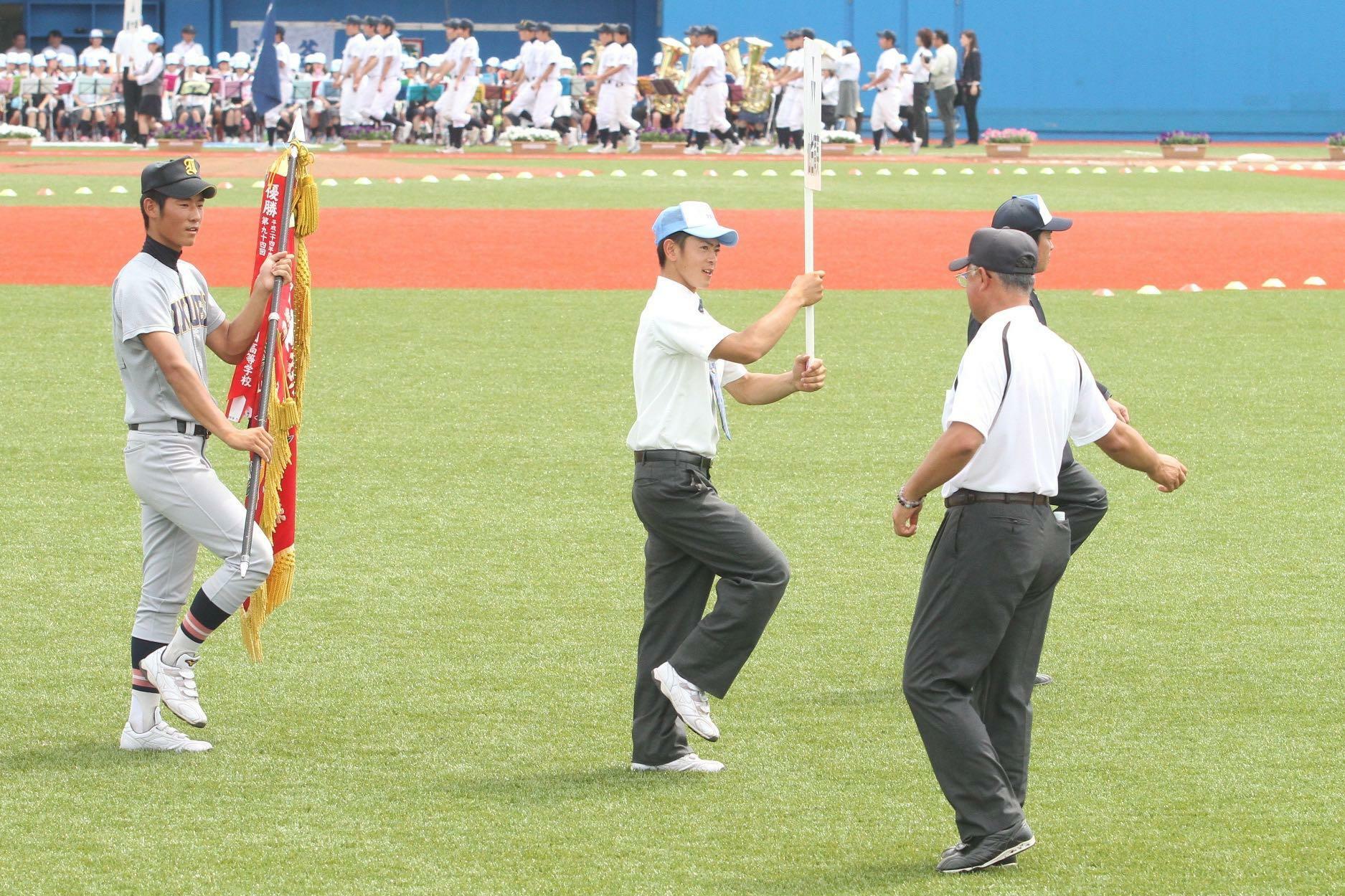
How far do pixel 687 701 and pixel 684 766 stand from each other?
31 cm

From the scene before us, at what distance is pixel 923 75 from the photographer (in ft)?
134

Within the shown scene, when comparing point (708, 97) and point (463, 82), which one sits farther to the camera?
point (708, 97)

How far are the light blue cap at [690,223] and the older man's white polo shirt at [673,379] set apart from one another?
6.8 inches

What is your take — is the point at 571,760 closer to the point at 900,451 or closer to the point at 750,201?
the point at 900,451

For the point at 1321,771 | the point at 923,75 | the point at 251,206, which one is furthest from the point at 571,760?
the point at 923,75

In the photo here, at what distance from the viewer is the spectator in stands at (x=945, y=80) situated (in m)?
41.4

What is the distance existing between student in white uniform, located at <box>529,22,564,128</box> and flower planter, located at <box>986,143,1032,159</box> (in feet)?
31.8

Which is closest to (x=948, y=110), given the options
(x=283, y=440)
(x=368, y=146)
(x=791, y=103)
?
(x=791, y=103)

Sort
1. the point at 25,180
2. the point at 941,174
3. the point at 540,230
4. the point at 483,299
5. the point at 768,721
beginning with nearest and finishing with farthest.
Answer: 1. the point at 768,721
2. the point at 483,299
3. the point at 540,230
4. the point at 25,180
5. the point at 941,174

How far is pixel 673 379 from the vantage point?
6191 millimetres

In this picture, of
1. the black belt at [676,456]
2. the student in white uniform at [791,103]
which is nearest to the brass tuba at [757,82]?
the student in white uniform at [791,103]

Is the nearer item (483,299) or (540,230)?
(483,299)

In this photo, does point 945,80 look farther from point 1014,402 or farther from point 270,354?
point 1014,402

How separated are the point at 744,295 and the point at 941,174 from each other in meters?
16.2
